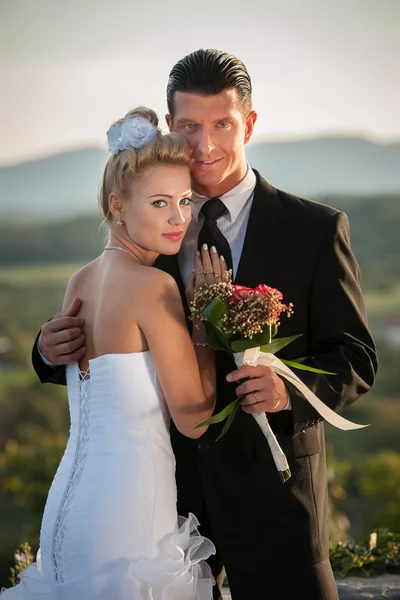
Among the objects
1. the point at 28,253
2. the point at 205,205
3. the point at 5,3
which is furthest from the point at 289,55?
the point at 205,205

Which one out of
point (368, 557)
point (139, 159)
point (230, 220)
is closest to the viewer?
point (139, 159)

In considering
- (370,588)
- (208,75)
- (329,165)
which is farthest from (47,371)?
(329,165)

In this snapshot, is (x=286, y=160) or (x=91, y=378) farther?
(x=286, y=160)

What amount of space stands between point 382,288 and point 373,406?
5.73ft

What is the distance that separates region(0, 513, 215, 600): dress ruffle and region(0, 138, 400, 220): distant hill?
864cm

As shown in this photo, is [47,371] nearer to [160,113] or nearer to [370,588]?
[370,588]

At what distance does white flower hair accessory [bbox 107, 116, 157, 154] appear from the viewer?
2844 millimetres

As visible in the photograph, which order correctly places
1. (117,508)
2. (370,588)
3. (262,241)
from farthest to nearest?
(370,588) → (262,241) → (117,508)

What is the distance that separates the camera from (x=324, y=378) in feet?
9.52

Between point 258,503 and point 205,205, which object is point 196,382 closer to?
point 258,503

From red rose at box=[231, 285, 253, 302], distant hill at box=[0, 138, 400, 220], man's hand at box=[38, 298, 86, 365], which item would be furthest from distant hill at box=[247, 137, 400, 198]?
red rose at box=[231, 285, 253, 302]

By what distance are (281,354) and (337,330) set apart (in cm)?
22

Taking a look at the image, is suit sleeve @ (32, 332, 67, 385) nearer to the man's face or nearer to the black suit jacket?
the black suit jacket

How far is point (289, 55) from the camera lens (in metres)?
10.6
